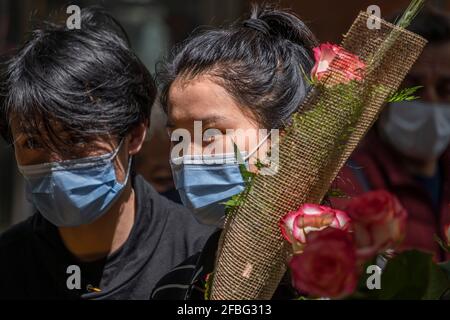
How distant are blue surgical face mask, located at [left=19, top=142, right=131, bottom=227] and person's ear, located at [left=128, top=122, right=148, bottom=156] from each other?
9 cm

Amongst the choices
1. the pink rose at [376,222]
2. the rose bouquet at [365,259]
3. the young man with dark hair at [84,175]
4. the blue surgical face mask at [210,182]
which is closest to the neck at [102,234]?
the young man with dark hair at [84,175]

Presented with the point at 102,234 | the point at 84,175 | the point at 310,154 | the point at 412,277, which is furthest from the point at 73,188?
the point at 412,277

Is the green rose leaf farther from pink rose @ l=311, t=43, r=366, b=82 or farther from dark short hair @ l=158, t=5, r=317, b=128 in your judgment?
dark short hair @ l=158, t=5, r=317, b=128

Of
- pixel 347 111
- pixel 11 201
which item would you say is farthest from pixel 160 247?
pixel 11 201

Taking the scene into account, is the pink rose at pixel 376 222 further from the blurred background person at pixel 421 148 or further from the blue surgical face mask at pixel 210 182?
A: the blurred background person at pixel 421 148

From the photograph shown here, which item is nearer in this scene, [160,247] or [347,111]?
[347,111]

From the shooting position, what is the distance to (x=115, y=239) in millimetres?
2824

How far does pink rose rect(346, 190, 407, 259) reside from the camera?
1.38m

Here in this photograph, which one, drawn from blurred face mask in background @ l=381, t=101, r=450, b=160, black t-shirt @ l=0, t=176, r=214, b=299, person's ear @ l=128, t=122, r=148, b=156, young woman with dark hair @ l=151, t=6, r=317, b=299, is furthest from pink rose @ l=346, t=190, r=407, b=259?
blurred face mask in background @ l=381, t=101, r=450, b=160

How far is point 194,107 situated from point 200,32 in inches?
15.0

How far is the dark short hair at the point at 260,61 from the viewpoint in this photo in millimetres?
2342

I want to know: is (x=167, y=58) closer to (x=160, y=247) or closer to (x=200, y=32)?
(x=200, y=32)
